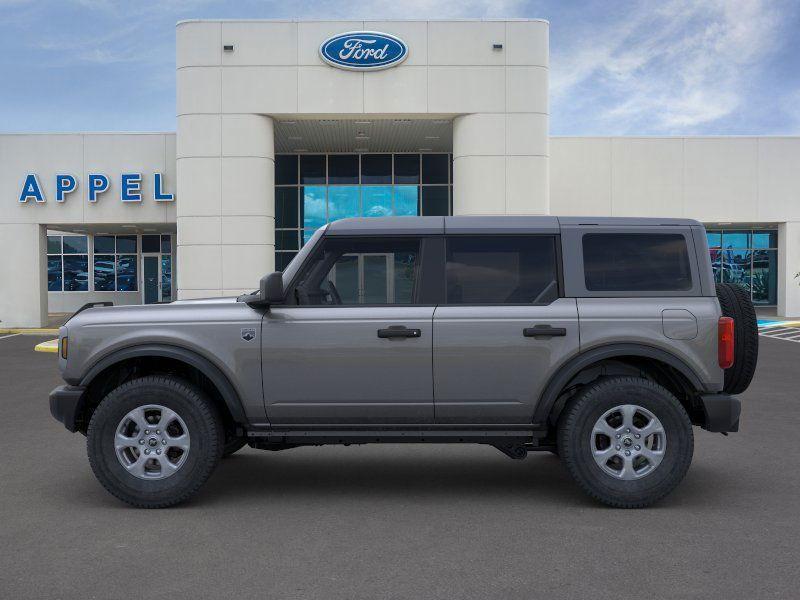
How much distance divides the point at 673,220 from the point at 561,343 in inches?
48.0

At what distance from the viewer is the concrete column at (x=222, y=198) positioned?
21.8 m

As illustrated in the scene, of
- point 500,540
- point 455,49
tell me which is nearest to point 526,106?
point 455,49

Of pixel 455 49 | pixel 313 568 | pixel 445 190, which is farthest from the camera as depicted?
pixel 445 190

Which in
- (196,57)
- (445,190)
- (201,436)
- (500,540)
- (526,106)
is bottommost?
(500,540)

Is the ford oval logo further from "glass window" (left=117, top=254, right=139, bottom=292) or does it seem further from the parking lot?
"glass window" (left=117, top=254, right=139, bottom=292)

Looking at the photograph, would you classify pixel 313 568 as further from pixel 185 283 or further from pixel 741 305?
pixel 185 283

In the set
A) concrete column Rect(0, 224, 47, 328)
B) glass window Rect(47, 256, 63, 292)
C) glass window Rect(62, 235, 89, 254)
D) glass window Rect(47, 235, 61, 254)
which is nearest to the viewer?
concrete column Rect(0, 224, 47, 328)

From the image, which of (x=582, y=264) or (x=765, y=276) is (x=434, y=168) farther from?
(x=582, y=264)

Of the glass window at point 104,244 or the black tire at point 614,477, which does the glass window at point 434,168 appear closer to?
the glass window at point 104,244

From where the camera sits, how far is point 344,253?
5504mm

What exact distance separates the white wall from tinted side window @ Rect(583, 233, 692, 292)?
53.7ft

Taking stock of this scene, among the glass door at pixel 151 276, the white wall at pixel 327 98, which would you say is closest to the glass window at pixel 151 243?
the glass door at pixel 151 276

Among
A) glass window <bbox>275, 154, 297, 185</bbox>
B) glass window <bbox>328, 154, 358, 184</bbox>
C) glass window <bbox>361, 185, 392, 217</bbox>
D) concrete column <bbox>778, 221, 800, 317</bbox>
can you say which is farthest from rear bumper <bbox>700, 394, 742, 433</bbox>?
concrete column <bbox>778, 221, 800, 317</bbox>

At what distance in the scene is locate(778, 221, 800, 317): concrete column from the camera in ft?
95.2
